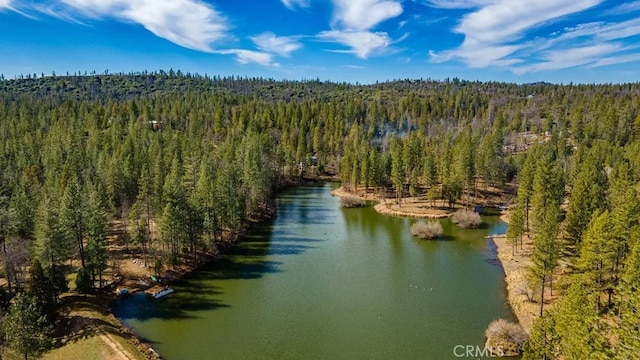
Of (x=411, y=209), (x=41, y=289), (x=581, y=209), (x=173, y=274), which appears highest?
(x=581, y=209)

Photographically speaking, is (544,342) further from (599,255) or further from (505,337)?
(599,255)

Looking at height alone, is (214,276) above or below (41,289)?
below

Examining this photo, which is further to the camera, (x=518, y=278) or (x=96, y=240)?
(x=518, y=278)

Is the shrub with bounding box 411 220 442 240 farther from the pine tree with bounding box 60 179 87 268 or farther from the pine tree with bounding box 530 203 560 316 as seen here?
the pine tree with bounding box 60 179 87 268

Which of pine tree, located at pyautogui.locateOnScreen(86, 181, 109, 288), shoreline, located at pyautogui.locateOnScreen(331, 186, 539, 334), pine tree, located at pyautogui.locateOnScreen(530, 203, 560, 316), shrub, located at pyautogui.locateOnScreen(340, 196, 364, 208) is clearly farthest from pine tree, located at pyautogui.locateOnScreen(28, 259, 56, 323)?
shrub, located at pyautogui.locateOnScreen(340, 196, 364, 208)

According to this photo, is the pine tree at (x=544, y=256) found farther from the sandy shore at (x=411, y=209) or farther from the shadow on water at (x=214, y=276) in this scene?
the sandy shore at (x=411, y=209)

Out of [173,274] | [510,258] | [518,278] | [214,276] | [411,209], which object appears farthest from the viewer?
[411,209]

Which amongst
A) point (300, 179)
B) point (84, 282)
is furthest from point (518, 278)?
point (300, 179)

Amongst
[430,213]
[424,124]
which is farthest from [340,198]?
[424,124]

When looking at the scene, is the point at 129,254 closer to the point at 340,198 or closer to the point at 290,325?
the point at 290,325
